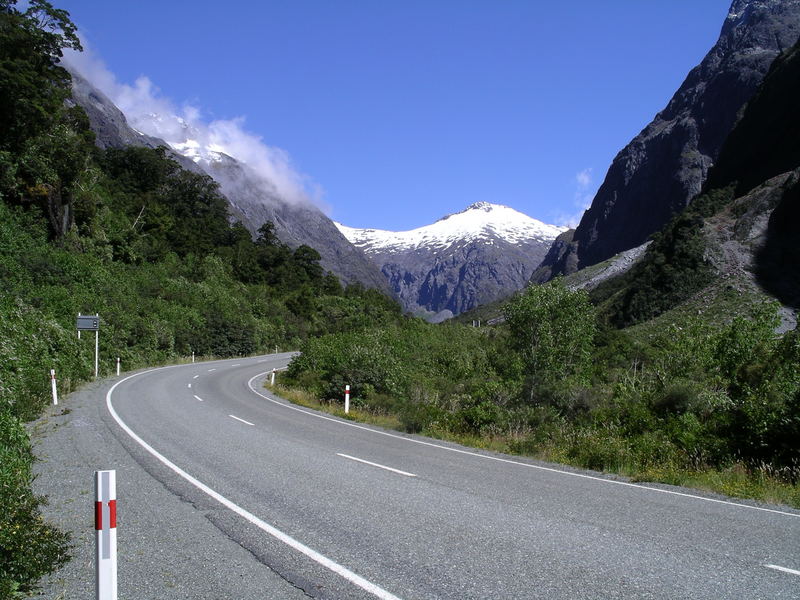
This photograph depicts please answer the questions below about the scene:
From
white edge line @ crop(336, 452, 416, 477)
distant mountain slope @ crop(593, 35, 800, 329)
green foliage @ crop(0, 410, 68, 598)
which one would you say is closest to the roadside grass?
white edge line @ crop(336, 452, 416, 477)

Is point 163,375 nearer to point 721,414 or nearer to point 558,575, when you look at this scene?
point 721,414

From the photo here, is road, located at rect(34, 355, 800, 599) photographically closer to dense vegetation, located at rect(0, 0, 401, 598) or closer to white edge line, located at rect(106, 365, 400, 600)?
white edge line, located at rect(106, 365, 400, 600)

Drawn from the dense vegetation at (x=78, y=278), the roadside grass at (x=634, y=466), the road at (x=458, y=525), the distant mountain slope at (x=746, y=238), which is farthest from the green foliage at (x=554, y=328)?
the distant mountain slope at (x=746, y=238)

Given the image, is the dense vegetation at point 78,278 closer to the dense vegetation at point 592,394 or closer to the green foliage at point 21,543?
the green foliage at point 21,543

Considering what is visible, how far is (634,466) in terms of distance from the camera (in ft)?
34.9

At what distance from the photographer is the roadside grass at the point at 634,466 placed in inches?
347

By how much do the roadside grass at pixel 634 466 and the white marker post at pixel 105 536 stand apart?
321 inches

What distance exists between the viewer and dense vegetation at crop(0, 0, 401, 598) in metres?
14.0

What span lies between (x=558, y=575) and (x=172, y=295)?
166 ft

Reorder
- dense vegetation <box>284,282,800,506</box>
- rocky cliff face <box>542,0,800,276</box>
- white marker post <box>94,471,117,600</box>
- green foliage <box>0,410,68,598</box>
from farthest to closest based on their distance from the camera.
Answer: rocky cliff face <box>542,0,800,276</box>, dense vegetation <box>284,282,800,506</box>, green foliage <box>0,410,68,598</box>, white marker post <box>94,471,117,600</box>

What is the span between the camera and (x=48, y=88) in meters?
41.8

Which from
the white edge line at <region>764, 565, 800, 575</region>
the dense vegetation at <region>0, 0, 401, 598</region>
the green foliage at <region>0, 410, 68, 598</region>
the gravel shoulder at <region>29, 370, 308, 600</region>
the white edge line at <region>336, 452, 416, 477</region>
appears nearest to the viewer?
the green foliage at <region>0, 410, 68, 598</region>

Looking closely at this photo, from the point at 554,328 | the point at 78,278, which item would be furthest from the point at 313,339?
the point at 78,278

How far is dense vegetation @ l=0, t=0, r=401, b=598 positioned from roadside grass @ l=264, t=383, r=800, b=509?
27.6ft
